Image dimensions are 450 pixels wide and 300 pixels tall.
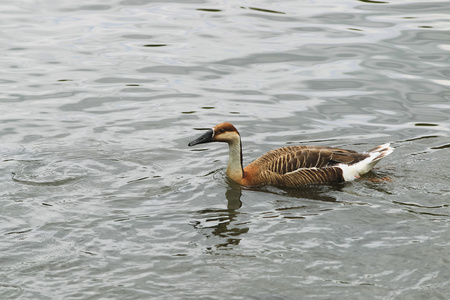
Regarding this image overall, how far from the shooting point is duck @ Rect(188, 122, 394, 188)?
37.1ft

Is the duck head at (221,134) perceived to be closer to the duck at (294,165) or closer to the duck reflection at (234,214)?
the duck at (294,165)

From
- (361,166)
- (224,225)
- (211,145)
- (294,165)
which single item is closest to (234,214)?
(224,225)

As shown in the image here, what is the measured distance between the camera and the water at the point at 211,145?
26.7 ft

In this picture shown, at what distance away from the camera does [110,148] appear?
12.7 metres

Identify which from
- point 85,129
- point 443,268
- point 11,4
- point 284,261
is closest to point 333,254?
point 284,261

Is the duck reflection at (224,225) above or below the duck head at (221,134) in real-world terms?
below

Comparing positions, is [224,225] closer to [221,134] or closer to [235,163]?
[235,163]

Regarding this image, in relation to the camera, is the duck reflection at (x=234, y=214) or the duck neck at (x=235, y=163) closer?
the duck reflection at (x=234, y=214)

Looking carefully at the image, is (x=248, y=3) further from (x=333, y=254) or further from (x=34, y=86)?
(x=333, y=254)

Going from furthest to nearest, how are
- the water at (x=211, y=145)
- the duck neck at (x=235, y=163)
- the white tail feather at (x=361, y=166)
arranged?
the duck neck at (x=235, y=163)
the white tail feather at (x=361, y=166)
the water at (x=211, y=145)

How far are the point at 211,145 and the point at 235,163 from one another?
1976mm

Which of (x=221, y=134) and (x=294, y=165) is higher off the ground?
(x=221, y=134)

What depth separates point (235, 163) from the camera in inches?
451

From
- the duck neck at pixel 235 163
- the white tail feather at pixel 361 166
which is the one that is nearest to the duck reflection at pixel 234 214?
the duck neck at pixel 235 163
